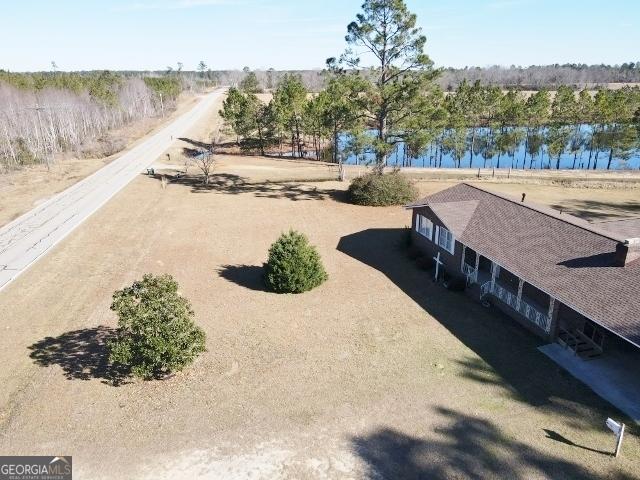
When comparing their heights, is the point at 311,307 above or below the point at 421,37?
below

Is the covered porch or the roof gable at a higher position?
the roof gable

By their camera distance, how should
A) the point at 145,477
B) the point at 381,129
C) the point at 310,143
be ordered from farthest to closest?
the point at 310,143 → the point at 381,129 → the point at 145,477

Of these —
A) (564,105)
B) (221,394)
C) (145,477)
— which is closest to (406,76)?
(221,394)

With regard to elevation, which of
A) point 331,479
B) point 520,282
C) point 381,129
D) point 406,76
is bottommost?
point 331,479

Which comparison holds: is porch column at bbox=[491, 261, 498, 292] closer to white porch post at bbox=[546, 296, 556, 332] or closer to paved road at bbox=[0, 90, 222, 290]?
white porch post at bbox=[546, 296, 556, 332]

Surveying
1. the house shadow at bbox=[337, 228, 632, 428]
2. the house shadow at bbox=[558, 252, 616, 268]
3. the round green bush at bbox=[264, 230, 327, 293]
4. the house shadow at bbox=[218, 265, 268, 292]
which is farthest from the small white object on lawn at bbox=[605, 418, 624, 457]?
the house shadow at bbox=[218, 265, 268, 292]

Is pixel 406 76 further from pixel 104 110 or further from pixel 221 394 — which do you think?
pixel 104 110
